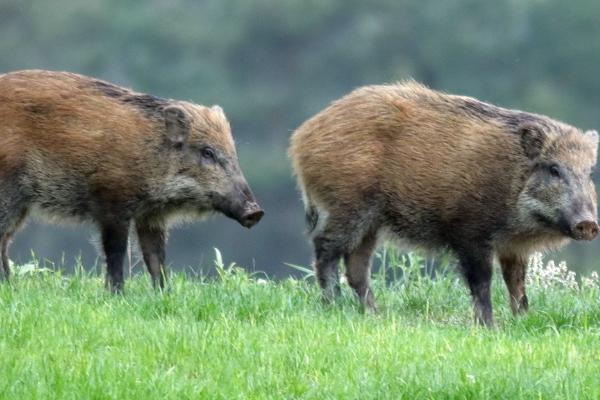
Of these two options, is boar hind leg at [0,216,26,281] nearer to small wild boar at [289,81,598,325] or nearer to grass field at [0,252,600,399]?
grass field at [0,252,600,399]

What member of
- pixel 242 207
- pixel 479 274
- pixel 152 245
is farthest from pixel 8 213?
pixel 479 274

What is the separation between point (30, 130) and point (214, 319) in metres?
2.25

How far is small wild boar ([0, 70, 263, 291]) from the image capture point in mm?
9817

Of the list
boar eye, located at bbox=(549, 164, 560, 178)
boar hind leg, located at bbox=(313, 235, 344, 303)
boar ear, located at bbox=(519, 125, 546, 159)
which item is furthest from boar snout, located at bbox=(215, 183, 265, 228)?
boar eye, located at bbox=(549, 164, 560, 178)

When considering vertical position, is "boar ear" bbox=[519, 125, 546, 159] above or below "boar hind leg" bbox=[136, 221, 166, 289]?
above

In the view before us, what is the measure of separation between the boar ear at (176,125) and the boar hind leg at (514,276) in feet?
7.45

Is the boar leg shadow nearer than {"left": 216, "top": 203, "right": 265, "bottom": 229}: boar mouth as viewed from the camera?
Yes

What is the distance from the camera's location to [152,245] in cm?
1034

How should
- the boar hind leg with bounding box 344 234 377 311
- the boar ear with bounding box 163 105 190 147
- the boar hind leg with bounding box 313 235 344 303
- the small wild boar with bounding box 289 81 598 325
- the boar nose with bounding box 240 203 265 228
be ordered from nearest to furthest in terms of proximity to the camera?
1. the small wild boar with bounding box 289 81 598 325
2. the boar hind leg with bounding box 313 235 344 303
3. the boar hind leg with bounding box 344 234 377 311
4. the boar nose with bounding box 240 203 265 228
5. the boar ear with bounding box 163 105 190 147

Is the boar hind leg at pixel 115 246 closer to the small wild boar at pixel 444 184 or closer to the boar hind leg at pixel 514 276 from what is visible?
the small wild boar at pixel 444 184

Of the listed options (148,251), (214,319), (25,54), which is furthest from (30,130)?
(25,54)

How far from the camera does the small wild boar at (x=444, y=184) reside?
9.52 metres

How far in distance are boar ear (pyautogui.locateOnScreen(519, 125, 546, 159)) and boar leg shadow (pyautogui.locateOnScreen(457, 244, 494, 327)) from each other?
0.69 m

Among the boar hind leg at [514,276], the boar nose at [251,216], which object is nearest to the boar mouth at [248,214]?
the boar nose at [251,216]
